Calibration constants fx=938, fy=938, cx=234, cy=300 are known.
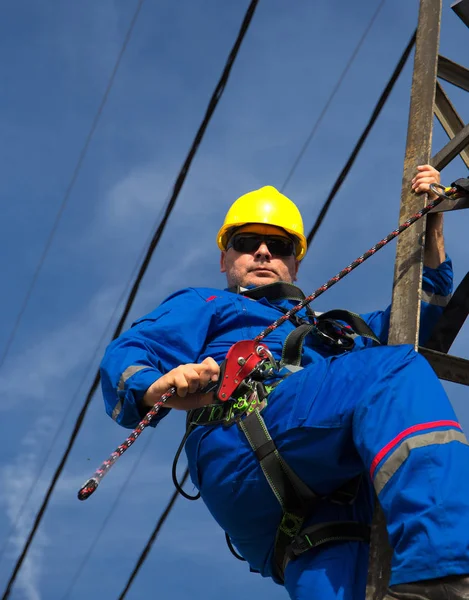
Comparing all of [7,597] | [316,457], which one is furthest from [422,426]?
[7,597]

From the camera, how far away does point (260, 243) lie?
5586 mm

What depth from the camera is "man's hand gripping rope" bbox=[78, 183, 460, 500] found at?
11.8 ft

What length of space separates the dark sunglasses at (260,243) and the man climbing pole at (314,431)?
0.54m

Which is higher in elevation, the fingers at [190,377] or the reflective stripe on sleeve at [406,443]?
the fingers at [190,377]

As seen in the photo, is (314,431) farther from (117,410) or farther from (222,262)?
(222,262)

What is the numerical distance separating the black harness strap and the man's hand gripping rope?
0.63ft

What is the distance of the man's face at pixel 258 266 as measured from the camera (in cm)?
533

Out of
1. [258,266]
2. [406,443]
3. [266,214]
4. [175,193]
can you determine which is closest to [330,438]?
[406,443]

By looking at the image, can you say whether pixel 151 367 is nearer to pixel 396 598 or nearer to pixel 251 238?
pixel 396 598

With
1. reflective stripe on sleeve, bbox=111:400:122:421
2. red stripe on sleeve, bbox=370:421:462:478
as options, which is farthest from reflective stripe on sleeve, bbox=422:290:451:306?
reflective stripe on sleeve, bbox=111:400:122:421

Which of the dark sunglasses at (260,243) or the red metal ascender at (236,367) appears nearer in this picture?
the red metal ascender at (236,367)

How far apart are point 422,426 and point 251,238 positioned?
2.59 m

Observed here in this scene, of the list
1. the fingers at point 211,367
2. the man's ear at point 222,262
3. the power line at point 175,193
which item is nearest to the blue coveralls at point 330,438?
the fingers at point 211,367

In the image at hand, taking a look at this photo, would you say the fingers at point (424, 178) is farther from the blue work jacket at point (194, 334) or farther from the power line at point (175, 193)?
the power line at point (175, 193)
